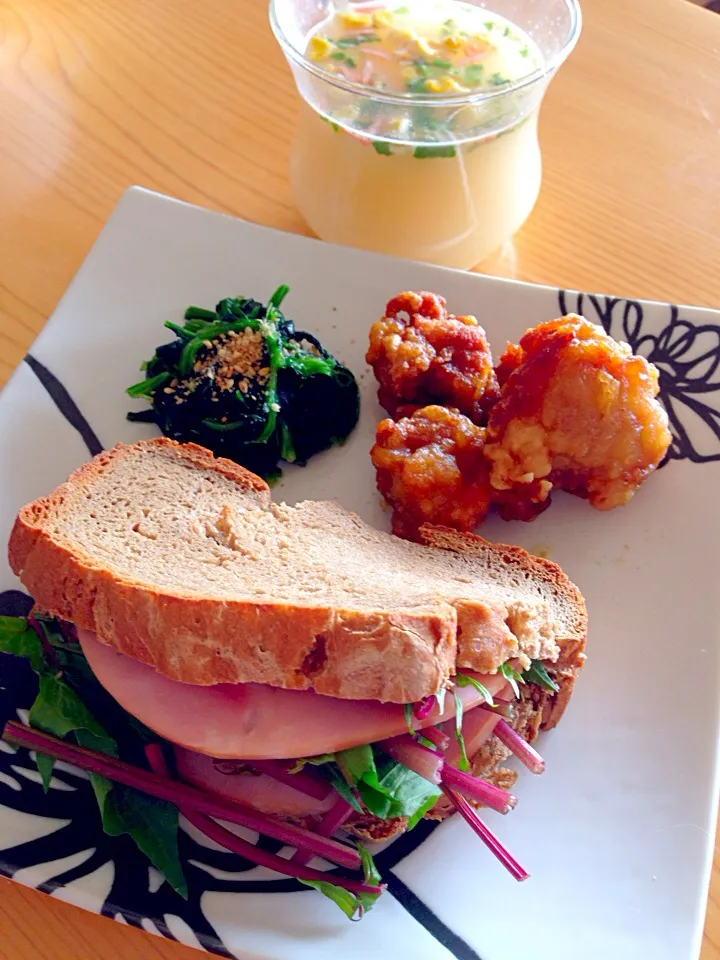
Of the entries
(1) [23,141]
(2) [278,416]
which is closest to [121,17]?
(1) [23,141]

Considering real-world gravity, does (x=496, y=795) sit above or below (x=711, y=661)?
below

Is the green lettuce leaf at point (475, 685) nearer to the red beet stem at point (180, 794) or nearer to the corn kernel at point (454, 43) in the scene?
the red beet stem at point (180, 794)

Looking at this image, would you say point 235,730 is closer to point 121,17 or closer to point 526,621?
point 526,621

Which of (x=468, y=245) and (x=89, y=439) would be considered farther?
(x=468, y=245)

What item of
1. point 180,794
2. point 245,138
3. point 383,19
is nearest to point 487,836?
point 180,794

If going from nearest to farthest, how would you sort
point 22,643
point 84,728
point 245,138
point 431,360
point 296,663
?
1. point 296,663
2. point 84,728
3. point 22,643
4. point 431,360
5. point 245,138

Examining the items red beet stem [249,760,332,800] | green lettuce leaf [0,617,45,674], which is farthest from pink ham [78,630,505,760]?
green lettuce leaf [0,617,45,674]

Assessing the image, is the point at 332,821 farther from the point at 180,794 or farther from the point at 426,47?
the point at 426,47
